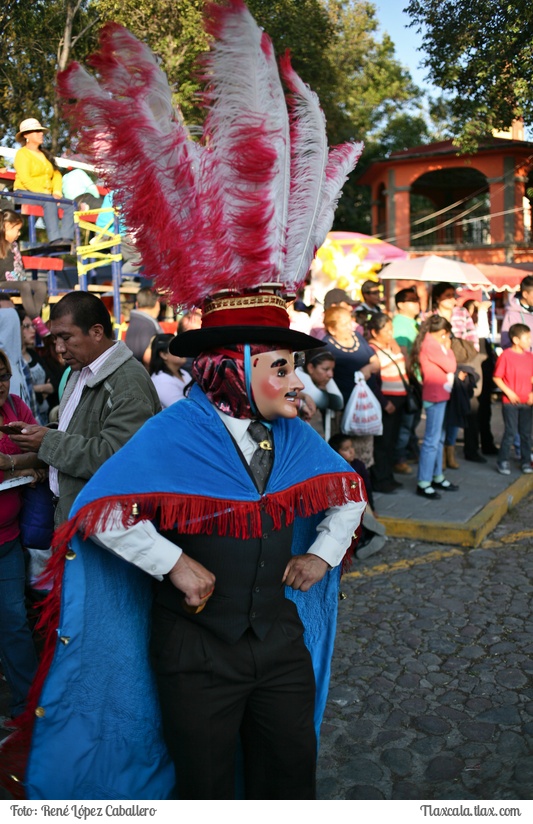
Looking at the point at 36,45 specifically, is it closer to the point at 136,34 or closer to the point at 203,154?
the point at 136,34

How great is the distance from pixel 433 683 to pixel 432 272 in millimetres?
7143

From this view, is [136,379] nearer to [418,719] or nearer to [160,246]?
[160,246]

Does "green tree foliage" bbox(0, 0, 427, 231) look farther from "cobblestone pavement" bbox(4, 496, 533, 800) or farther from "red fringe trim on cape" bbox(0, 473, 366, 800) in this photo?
"cobblestone pavement" bbox(4, 496, 533, 800)

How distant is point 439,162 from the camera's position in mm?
30859

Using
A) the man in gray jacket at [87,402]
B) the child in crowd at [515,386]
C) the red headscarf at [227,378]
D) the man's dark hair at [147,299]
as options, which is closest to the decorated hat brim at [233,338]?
the red headscarf at [227,378]

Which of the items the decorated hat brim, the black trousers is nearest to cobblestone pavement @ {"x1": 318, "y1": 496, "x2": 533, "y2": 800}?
the black trousers

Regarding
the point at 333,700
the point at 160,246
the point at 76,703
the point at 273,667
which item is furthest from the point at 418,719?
the point at 160,246

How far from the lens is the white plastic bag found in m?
6.51

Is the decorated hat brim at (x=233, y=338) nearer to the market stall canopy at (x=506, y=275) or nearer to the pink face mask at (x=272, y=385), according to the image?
the pink face mask at (x=272, y=385)

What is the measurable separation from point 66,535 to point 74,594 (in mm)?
241

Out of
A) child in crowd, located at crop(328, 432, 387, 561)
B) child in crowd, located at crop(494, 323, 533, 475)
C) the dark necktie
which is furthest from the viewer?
child in crowd, located at crop(494, 323, 533, 475)

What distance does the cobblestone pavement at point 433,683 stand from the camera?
325 cm

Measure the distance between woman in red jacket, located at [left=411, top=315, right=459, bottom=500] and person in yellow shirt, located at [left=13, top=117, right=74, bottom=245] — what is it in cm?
454

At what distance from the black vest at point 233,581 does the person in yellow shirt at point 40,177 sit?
7180 millimetres
